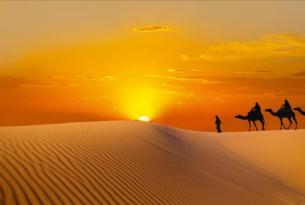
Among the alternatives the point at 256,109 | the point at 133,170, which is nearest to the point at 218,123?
the point at 256,109

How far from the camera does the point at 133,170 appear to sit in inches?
504

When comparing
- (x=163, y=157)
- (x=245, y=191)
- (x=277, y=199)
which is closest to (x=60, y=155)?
(x=163, y=157)

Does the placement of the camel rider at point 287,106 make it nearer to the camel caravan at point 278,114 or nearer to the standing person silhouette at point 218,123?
the camel caravan at point 278,114

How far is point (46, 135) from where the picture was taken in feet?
51.5

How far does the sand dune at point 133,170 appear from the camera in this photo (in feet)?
30.9

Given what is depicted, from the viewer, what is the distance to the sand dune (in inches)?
371

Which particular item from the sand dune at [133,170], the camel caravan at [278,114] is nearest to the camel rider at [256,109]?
the camel caravan at [278,114]

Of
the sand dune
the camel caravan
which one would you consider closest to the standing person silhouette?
the camel caravan

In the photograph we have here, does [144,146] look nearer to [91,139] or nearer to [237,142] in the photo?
[91,139]

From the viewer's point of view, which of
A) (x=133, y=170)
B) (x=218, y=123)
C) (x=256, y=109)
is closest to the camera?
(x=133, y=170)

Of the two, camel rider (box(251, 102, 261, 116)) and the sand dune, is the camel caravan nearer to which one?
camel rider (box(251, 102, 261, 116))

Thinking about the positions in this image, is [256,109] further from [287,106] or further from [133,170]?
[133,170]

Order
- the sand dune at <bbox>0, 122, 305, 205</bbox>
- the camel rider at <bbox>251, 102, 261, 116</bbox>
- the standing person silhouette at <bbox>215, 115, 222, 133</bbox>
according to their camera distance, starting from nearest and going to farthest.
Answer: the sand dune at <bbox>0, 122, 305, 205</bbox> → the camel rider at <bbox>251, 102, 261, 116</bbox> → the standing person silhouette at <bbox>215, 115, 222, 133</bbox>

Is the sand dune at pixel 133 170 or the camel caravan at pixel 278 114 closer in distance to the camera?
the sand dune at pixel 133 170
